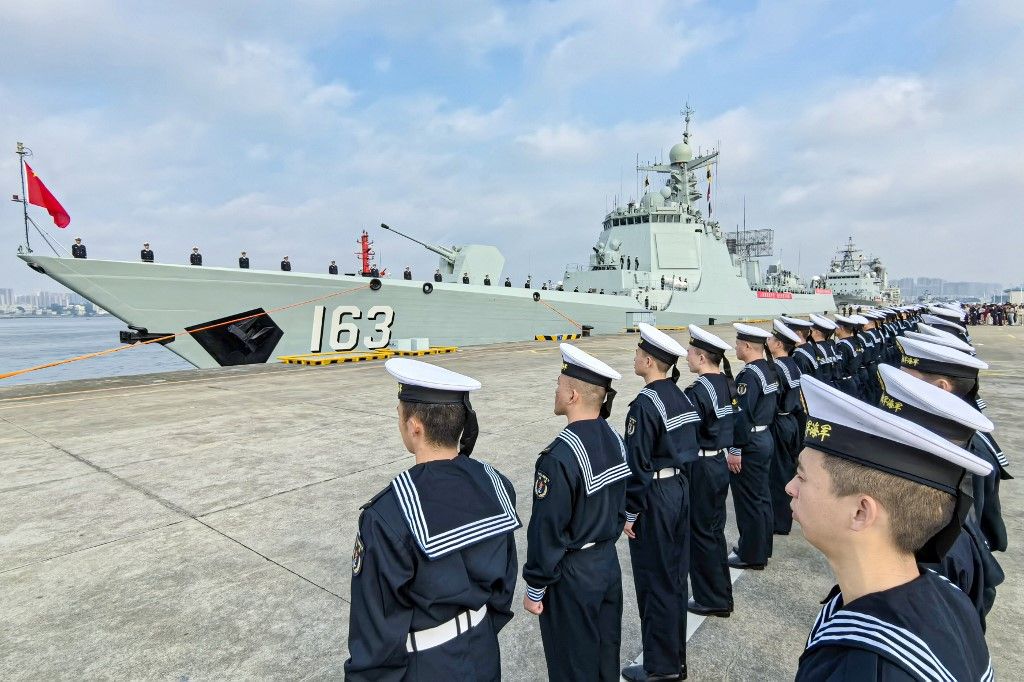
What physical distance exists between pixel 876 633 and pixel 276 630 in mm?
2783

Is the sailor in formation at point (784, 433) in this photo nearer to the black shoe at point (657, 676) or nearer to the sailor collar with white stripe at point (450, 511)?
the black shoe at point (657, 676)

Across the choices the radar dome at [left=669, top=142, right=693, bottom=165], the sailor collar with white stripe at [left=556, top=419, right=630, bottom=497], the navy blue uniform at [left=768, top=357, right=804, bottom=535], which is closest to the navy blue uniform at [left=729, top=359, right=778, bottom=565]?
the navy blue uniform at [left=768, top=357, right=804, bottom=535]

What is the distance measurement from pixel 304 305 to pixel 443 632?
13377mm

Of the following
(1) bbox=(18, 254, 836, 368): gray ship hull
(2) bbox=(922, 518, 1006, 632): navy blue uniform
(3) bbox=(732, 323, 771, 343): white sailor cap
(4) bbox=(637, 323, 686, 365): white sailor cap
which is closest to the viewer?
(2) bbox=(922, 518, 1006, 632): navy blue uniform

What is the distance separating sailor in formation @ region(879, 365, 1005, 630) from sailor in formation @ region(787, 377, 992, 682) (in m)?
0.06

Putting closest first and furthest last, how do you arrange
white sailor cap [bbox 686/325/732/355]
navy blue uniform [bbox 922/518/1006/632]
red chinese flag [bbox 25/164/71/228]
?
navy blue uniform [bbox 922/518/1006/632], white sailor cap [bbox 686/325/732/355], red chinese flag [bbox 25/164/71/228]

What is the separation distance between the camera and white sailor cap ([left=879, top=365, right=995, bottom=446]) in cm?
130

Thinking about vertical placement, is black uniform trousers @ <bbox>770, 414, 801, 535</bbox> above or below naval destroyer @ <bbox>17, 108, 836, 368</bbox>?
below

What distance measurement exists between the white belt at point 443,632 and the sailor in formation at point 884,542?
0.92 metres

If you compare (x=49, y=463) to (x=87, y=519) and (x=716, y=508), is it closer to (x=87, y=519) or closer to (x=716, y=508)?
(x=87, y=519)

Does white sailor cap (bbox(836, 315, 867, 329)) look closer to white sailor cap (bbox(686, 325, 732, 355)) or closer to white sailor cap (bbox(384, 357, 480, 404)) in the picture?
white sailor cap (bbox(686, 325, 732, 355))

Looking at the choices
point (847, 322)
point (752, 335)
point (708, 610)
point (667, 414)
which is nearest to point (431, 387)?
point (667, 414)

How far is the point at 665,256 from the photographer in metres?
25.4

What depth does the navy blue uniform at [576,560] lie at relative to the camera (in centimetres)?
204
